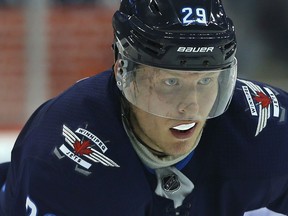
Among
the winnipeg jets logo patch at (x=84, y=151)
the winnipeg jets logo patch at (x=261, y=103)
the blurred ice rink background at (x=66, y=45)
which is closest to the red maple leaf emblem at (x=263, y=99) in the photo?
the winnipeg jets logo patch at (x=261, y=103)

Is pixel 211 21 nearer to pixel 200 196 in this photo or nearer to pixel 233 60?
pixel 233 60

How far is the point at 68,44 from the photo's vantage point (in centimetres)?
346

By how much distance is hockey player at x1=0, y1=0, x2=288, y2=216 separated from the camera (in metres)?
1.47

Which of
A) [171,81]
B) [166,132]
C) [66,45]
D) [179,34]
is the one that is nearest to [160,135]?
[166,132]

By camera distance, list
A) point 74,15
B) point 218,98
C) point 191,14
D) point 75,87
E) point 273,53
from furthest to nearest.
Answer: point 74,15 < point 273,53 < point 75,87 < point 218,98 < point 191,14

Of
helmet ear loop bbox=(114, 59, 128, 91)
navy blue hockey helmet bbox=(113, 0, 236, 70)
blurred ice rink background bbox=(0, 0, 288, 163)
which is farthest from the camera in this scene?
blurred ice rink background bbox=(0, 0, 288, 163)

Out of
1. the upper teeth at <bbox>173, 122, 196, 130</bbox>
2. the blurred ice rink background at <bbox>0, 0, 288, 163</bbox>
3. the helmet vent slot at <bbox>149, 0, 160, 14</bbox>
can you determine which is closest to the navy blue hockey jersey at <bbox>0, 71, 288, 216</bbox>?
the upper teeth at <bbox>173, 122, 196, 130</bbox>

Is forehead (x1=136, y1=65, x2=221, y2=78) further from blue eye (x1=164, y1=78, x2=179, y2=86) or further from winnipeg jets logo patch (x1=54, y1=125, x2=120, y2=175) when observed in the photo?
winnipeg jets logo patch (x1=54, y1=125, x2=120, y2=175)

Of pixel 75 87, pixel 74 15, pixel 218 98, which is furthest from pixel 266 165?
pixel 74 15

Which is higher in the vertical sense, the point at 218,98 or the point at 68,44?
the point at 218,98

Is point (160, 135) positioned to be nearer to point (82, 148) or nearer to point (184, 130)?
point (184, 130)

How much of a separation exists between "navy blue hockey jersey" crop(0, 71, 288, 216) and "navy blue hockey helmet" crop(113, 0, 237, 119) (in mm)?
87

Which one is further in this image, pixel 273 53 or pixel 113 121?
pixel 273 53

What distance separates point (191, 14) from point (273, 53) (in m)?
1.95
